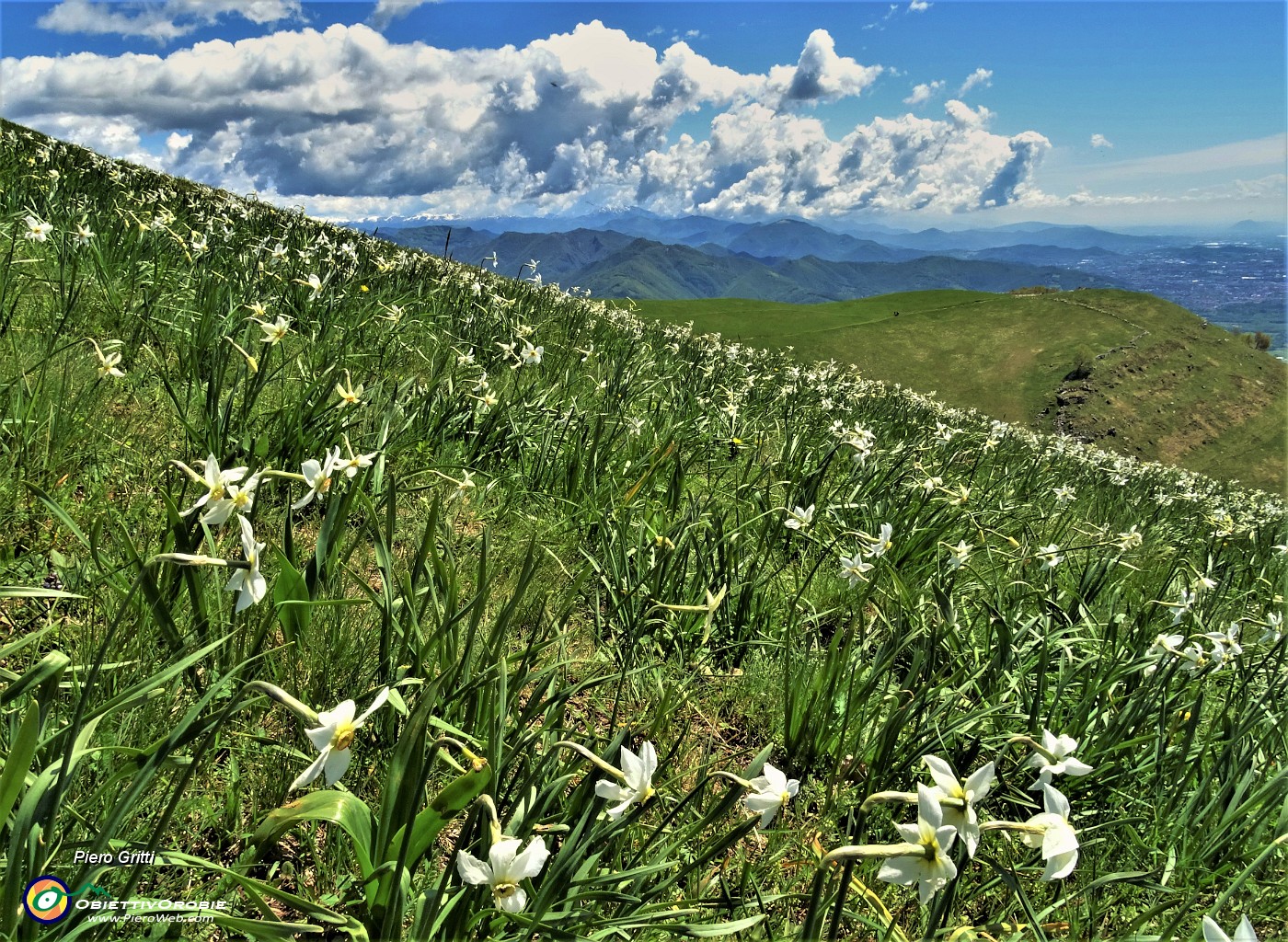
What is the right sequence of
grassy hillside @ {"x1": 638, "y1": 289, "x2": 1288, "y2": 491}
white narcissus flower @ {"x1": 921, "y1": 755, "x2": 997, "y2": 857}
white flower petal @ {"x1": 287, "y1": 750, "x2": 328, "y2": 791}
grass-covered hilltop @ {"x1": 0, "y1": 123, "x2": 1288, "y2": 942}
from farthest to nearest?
grassy hillside @ {"x1": 638, "y1": 289, "x2": 1288, "y2": 491} < grass-covered hilltop @ {"x1": 0, "y1": 123, "x2": 1288, "y2": 942} < white narcissus flower @ {"x1": 921, "y1": 755, "x2": 997, "y2": 857} < white flower petal @ {"x1": 287, "y1": 750, "x2": 328, "y2": 791}

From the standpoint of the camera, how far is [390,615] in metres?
2.26

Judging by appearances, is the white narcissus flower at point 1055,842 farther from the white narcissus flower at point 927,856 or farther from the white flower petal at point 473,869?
the white flower petal at point 473,869

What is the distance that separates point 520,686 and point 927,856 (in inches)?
46.2

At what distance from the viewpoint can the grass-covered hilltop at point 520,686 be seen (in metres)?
1.56

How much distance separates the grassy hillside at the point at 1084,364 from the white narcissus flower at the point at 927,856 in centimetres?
7587

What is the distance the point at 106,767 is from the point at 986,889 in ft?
9.68

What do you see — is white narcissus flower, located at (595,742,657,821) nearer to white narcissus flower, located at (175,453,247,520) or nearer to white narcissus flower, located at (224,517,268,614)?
white narcissus flower, located at (224,517,268,614)

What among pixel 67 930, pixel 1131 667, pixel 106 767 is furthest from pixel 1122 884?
pixel 106 767

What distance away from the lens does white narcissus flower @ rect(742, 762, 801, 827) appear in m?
1.52

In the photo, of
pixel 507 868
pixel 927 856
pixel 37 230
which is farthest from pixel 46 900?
pixel 37 230

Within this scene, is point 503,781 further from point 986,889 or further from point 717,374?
point 717,374

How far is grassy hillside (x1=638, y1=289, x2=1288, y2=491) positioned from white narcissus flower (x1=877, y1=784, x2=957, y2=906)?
75.9 meters

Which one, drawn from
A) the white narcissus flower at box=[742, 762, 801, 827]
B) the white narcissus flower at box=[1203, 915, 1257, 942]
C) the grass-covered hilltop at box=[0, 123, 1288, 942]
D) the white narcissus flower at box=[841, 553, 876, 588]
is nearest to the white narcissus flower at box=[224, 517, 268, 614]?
the grass-covered hilltop at box=[0, 123, 1288, 942]

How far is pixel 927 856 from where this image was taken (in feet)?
4.30
